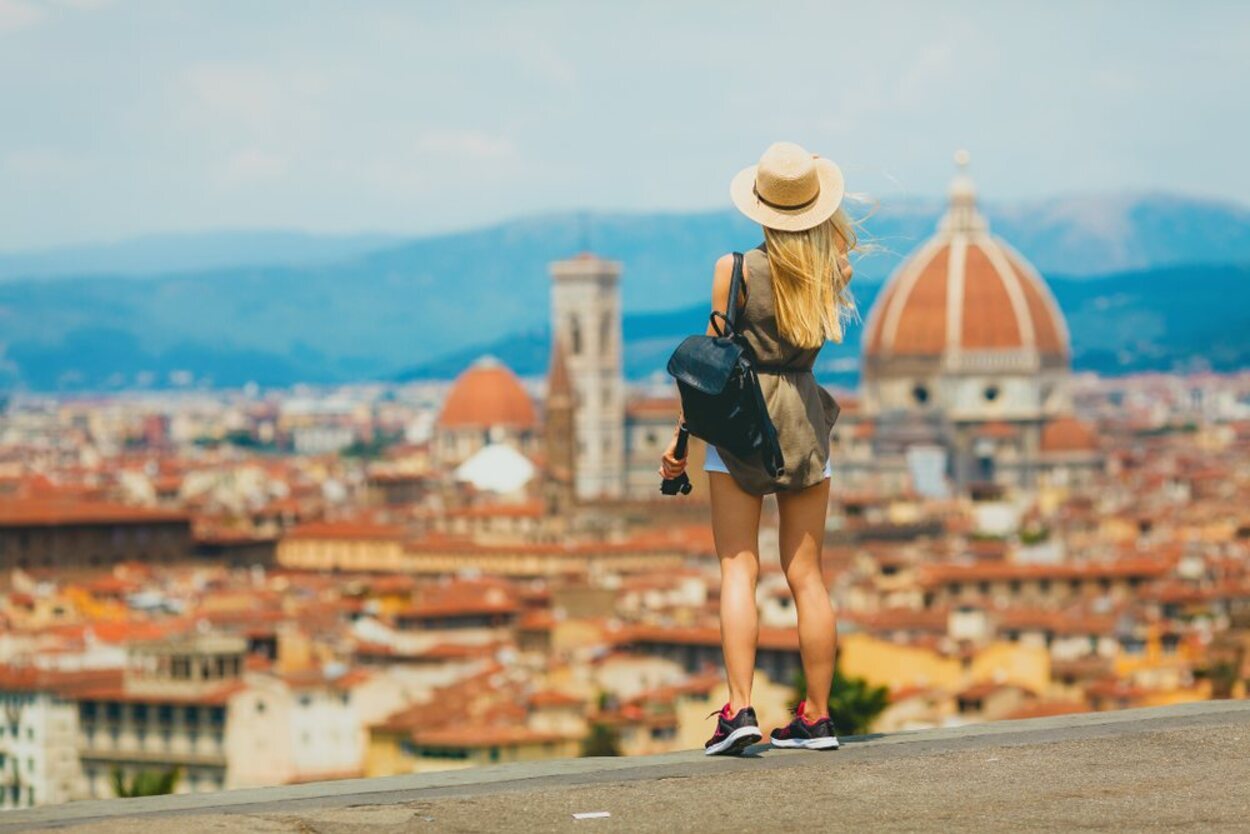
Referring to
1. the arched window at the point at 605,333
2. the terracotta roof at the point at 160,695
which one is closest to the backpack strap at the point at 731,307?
the terracotta roof at the point at 160,695

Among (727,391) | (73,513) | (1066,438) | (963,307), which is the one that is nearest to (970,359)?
(963,307)

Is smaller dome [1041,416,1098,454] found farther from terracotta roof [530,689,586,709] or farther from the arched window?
terracotta roof [530,689,586,709]

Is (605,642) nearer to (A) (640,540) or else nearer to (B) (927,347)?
(A) (640,540)

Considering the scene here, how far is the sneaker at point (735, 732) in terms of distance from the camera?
19.7 ft

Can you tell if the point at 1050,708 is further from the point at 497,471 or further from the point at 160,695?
the point at 497,471

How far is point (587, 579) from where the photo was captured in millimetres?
65250

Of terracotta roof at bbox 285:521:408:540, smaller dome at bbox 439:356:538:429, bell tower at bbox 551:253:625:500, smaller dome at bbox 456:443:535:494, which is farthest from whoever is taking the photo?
smaller dome at bbox 439:356:538:429

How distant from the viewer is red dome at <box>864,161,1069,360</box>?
103m

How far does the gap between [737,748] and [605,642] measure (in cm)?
4161

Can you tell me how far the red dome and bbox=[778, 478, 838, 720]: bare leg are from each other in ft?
317

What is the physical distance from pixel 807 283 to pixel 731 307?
0.17 m

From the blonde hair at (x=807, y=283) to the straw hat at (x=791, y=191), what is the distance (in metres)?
0.03

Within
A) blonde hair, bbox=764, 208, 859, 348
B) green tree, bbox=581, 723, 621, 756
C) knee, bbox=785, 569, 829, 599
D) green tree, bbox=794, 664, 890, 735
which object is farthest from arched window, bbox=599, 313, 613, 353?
blonde hair, bbox=764, 208, 859, 348

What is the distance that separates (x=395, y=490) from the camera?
104 meters
